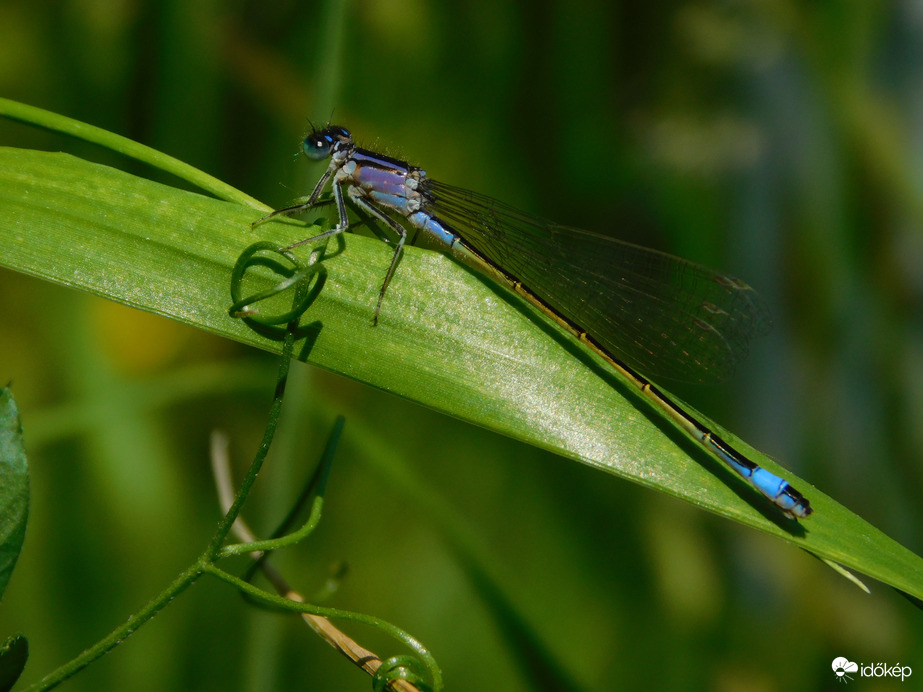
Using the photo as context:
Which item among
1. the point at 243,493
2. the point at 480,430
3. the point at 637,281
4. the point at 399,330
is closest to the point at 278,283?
the point at 399,330

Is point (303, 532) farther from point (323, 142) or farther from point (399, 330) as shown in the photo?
point (323, 142)

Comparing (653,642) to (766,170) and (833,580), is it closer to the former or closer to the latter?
(833,580)

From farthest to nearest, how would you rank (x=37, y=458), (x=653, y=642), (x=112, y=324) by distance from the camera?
(x=653, y=642) → (x=112, y=324) → (x=37, y=458)

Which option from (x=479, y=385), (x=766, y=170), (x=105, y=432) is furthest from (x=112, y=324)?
(x=766, y=170)

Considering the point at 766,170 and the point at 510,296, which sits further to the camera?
the point at 766,170

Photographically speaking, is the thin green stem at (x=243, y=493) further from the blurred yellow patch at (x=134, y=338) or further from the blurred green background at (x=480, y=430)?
the blurred yellow patch at (x=134, y=338)

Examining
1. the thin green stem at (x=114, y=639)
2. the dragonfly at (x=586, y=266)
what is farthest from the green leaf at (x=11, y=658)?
the dragonfly at (x=586, y=266)
